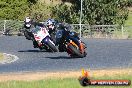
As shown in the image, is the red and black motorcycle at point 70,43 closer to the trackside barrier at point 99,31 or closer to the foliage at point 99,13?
the trackside barrier at point 99,31

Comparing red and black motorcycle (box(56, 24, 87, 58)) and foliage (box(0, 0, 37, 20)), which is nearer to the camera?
red and black motorcycle (box(56, 24, 87, 58))

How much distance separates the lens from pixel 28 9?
51.4 metres

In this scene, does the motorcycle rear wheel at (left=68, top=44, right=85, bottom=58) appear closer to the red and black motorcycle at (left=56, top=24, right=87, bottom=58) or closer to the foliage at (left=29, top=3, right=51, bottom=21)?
the red and black motorcycle at (left=56, top=24, right=87, bottom=58)

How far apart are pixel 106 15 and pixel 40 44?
2255 cm

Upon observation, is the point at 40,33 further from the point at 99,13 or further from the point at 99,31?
the point at 99,13

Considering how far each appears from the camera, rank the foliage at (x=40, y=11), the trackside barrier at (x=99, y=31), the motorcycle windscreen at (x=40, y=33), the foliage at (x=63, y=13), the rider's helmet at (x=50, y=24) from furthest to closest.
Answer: the foliage at (x=40, y=11) → the foliage at (x=63, y=13) → the trackside barrier at (x=99, y=31) → the motorcycle windscreen at (x=40, y=33) → the rider's helmet at (x=50, y=24)

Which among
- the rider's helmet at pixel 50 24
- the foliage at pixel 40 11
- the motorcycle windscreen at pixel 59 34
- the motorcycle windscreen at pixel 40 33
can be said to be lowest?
the foliage at pixel 40 11

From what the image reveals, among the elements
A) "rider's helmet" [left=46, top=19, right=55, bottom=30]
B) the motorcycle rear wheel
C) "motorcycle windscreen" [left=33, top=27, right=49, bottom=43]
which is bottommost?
the motorcycle rear wheel

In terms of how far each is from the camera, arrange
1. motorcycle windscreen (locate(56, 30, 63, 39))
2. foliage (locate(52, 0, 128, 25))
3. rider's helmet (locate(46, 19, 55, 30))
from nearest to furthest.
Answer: motorcycle windscreen (locate(56, 30, 63, 39)) → rider's helmet (locate(46, 19, 55, 30)) → foliage (locate(52, 0, 128, 25))

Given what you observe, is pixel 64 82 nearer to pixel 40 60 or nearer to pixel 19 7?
pixel 40 60

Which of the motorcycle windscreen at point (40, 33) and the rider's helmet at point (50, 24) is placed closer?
the rider's helmet at point (50, 24)

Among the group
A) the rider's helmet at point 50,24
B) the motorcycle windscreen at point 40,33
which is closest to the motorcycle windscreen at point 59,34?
the rider's helmet at point 50,24

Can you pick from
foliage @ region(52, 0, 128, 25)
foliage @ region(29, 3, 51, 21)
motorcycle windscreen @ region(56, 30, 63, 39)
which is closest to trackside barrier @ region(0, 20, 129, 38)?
foliage @ region(52, 0, 128, 25)

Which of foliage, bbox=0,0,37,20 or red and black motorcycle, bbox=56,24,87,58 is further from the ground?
red and black motorcycle, bbox=56,24,87,58
